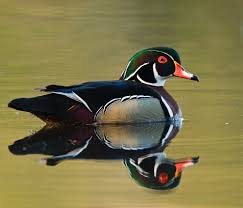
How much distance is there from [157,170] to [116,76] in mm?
5947

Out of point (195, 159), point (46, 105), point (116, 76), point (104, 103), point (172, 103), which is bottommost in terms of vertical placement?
point (116, 76)

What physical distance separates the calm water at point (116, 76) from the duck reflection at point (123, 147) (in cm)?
14

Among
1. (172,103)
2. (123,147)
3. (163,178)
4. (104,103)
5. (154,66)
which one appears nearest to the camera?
(163,178)

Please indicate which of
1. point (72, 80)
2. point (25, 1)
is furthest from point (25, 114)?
point (25, 1)

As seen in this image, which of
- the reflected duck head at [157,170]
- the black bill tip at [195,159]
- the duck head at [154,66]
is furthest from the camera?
the duck head at [154,66]

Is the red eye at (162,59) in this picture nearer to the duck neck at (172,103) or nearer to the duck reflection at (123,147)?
the duck neck at (172,103)

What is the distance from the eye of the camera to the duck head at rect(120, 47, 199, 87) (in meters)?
13.6

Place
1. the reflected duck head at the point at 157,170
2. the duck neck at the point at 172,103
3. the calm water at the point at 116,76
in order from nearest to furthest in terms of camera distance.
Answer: the calm water at the point at 116,76 → the reflected duck head at the point at 157,170 → the duck neck at the point at 172,103

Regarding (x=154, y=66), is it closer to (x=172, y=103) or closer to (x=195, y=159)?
(x=172, y=103)

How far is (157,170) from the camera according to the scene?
1038 cm

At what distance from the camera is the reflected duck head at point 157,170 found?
9867 millimetres

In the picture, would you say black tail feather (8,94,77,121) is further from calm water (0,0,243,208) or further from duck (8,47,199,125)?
calm water (0,0,243,208)

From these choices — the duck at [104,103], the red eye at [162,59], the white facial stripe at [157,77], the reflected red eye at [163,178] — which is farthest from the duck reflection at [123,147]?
the red eye at [162,59]

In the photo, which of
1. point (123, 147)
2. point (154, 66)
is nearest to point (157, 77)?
point (154, 66)
